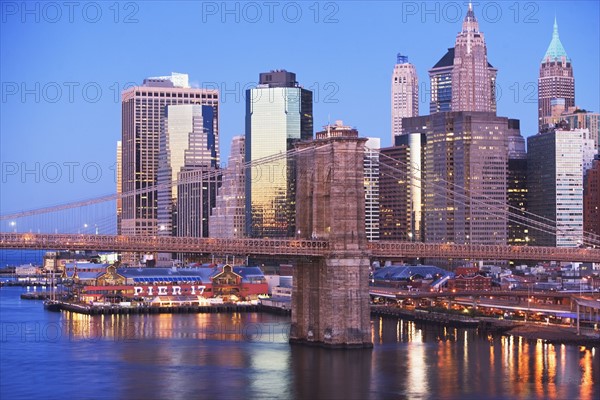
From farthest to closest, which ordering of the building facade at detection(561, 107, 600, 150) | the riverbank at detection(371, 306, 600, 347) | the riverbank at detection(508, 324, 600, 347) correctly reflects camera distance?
1. the building facade at detection(561, 107, 600, 150)
2. the riverbank at detection(371, 306, 600, 347)
3. the riverbank at detection(508, 324, 600, 347)

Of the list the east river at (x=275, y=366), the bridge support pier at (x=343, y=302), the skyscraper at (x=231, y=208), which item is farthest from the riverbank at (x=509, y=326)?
the skyscraper at (x=231, y=208)

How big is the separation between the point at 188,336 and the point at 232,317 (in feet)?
59.1

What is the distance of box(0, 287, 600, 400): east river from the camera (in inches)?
1794

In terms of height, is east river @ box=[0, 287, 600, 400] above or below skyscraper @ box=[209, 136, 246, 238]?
below

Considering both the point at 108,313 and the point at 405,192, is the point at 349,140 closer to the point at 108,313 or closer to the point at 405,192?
the point at 108,313

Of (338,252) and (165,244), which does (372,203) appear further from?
(165,244)

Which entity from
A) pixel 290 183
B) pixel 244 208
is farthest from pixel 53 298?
pixel 244 208

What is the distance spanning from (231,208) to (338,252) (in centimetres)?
12473

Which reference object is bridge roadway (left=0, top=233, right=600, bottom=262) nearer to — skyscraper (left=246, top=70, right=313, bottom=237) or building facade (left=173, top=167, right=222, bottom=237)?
skyscraper (left=246, top=70, right=313, bottom=237)

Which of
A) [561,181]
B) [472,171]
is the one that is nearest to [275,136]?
[472,171]

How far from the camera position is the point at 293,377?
48719 mm

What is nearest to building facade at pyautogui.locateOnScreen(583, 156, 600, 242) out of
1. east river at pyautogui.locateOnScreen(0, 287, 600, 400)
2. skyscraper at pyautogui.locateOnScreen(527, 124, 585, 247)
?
skyscraper at pyautogui.locateOnScreen(527, 124, 585, 247)

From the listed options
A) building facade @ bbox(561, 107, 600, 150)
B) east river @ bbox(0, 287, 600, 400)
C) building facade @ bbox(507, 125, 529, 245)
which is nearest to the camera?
east river @ bbox(0, 287, 600, 400)

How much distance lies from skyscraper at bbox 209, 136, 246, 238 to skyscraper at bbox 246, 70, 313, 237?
22.6 feet
